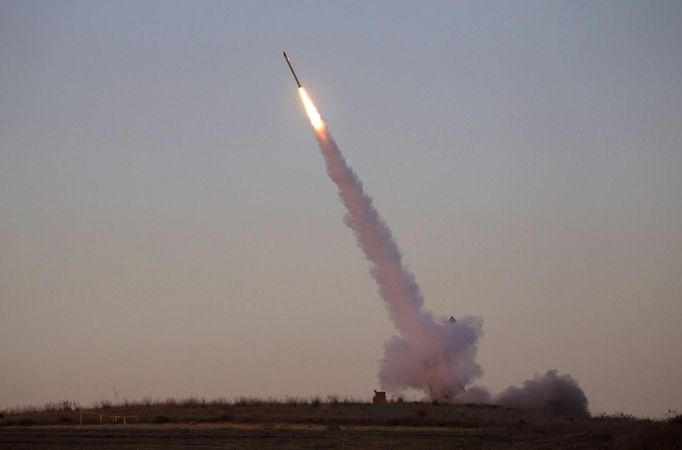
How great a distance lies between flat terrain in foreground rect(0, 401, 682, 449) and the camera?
42.8m

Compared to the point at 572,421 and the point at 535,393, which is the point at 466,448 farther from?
the point at 535,393

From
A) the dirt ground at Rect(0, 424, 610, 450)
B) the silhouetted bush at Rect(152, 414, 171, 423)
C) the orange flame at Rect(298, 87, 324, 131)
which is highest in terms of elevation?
the orange flame at Rect(298, 87, 324, 131)

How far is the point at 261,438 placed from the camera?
148ft

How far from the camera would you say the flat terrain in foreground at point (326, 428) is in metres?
42.8

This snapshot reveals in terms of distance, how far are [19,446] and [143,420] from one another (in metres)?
9.53

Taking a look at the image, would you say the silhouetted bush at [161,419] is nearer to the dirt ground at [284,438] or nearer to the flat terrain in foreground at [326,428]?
the flat terrain in foreground at [326,428]

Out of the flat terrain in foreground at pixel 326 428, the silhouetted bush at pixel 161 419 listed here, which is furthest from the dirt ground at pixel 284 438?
the silhouetted bush at pixel 161 419

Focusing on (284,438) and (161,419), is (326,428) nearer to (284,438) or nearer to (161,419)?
(284,438)

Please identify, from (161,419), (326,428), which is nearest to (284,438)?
(326,428)

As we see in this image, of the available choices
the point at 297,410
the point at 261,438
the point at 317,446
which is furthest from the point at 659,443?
the point at 297,410

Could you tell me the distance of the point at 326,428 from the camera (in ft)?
158

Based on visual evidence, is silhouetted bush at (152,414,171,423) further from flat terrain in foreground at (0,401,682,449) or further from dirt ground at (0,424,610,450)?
dirt ground at (0,424,610,450)

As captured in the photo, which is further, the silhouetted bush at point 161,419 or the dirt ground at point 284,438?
the silhouetted bush at point 161,419

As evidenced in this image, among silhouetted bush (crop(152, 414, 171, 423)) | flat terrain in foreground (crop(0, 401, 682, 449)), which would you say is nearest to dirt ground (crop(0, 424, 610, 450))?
flat terrain in foreground (crop(0, 401, 682, 449))
